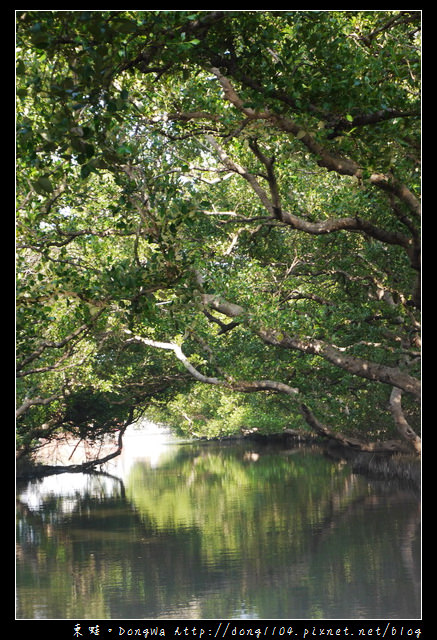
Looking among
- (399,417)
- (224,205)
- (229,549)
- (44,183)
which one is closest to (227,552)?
(229,549)

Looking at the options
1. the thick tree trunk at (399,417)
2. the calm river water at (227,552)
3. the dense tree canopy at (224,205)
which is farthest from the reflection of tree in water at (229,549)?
the dense tree canopy at (224,205)

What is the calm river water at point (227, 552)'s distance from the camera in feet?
43.6

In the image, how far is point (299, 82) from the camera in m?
10.5

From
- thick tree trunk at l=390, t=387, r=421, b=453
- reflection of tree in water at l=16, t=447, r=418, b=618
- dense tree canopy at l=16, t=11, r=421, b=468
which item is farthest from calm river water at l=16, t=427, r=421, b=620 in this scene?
dense tree canopy at l=16, t=11, r=421, b=468

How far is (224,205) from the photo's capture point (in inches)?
886

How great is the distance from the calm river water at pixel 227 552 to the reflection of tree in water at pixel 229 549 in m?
0.04

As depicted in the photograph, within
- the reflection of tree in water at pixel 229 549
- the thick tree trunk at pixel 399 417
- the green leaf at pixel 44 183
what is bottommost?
the reflection of tree in water at pixel 229 549

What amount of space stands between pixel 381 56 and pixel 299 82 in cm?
189

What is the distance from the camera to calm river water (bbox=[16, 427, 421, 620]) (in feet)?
43.6

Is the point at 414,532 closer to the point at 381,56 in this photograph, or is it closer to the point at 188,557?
the point at 188,557

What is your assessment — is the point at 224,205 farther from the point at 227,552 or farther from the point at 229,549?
the point at 227,552

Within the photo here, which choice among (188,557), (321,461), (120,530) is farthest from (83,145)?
(321,461)

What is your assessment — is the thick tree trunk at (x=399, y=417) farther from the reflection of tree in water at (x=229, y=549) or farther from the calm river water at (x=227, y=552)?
the reflection of tree in water at (x=229, y=549)

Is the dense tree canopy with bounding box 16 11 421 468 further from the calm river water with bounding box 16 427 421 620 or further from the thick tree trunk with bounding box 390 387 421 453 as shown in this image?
the calm river water with bounding box 16 427 421 620
